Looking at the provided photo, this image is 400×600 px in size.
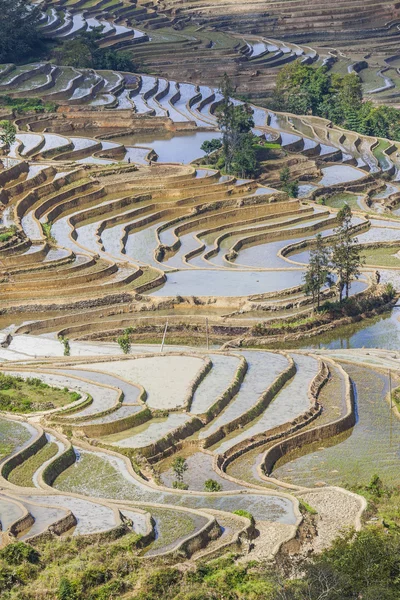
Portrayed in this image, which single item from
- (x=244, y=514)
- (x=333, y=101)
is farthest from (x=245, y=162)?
(x=244, y=514)

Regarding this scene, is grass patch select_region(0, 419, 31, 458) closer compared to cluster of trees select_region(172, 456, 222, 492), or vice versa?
cluster of trees select_region(172, 456, 222, 492)

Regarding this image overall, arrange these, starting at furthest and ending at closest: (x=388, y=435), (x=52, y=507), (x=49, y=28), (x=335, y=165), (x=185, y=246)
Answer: (x=49, y=28) → (x=335, y=165) → (x=185, y=246) → (x=388, y=435) → (x=52, y=507)

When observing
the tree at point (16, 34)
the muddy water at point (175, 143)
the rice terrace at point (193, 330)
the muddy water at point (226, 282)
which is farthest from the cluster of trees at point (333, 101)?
the muddy water at point (226, 282)

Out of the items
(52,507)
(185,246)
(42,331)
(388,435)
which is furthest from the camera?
(185,246)

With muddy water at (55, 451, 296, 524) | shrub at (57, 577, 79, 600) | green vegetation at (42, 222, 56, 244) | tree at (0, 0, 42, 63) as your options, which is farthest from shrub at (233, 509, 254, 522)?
tree at (0, 0, 42, 63)

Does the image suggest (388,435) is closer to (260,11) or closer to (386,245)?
(386,245)

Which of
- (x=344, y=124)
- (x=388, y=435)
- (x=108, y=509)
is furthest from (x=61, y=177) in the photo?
(x=108, y=509)

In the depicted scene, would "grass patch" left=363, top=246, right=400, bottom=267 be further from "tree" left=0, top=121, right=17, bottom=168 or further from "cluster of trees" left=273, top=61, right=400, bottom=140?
"cluster of trees" left=273, top=61, right=400, bottom=140
